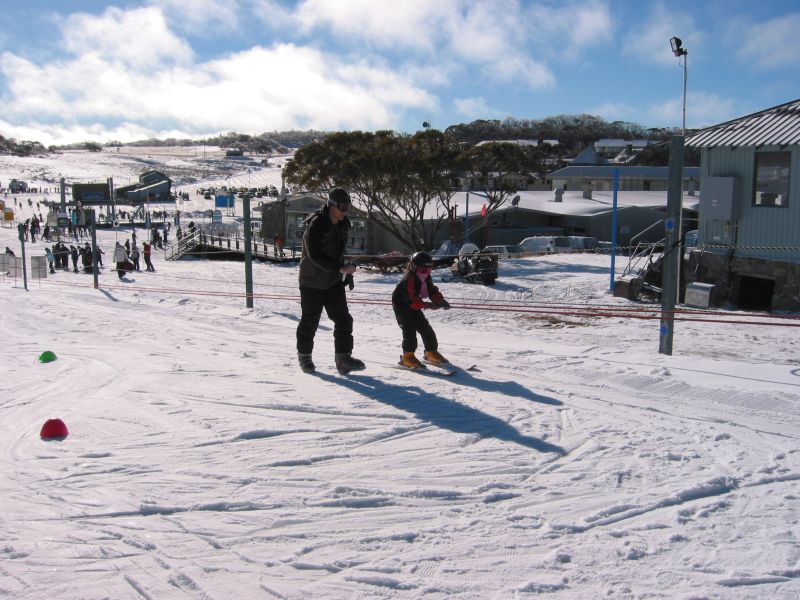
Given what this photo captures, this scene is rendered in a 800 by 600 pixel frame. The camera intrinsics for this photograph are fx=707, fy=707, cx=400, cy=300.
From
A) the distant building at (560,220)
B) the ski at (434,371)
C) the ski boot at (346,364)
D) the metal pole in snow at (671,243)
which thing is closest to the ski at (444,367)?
the ski at (434,371)

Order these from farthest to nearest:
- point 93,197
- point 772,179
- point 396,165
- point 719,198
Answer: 1. point 93,197
2. point 396,165
3. point 719,198
4. point 772,179

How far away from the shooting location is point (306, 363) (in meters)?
7.01

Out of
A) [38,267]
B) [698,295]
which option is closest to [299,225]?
[38,267]

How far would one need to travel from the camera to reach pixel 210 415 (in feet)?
17.8

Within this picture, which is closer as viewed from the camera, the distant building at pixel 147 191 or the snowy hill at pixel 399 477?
the snowy hill at pixel 399 477

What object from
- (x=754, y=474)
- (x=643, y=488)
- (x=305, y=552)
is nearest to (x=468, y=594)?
(x=305, y=552)

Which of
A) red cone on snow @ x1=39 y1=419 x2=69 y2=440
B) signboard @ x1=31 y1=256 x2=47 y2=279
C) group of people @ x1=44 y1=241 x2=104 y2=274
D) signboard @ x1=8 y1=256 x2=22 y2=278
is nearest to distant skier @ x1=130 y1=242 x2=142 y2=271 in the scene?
group of people @ x1=44 y1=241 x2=104 y2=274

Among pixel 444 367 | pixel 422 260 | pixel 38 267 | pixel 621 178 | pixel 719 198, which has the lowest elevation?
pixel 444 367

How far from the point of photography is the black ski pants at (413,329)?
7.31m

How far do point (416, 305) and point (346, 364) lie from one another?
0.98 meters

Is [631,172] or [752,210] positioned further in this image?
[631,172]

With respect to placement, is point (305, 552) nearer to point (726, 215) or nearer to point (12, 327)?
point (12, 327)

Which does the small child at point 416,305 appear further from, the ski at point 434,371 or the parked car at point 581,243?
the parked car at point 581,243

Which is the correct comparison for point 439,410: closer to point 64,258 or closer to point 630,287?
point 630,287
